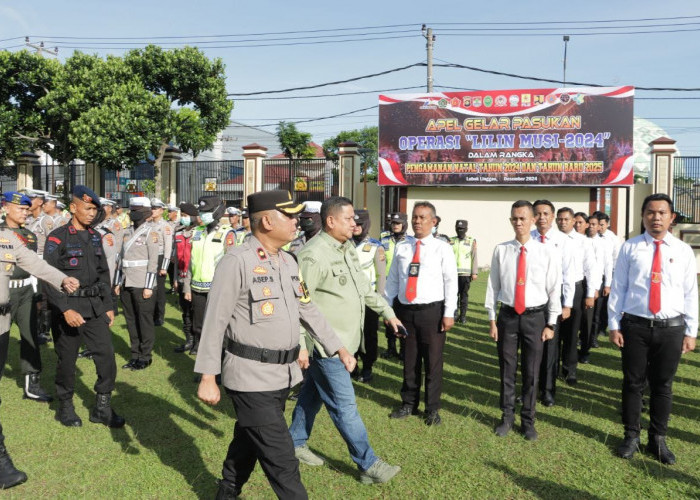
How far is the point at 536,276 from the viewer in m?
5.03

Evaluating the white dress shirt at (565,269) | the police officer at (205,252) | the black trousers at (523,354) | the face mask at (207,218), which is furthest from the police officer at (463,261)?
the black trousers at (523,354)

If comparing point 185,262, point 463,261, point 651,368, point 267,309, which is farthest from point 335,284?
point 463,261

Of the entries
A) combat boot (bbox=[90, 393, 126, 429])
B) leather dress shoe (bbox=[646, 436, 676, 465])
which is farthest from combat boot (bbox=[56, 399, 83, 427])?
leather dress shoe (bbox=[646, 436, 676, 465])

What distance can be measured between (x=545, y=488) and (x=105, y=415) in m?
Result: 3.83

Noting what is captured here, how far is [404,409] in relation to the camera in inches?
214

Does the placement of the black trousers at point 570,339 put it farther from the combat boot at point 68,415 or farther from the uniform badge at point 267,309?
the combat boot at point 68,415

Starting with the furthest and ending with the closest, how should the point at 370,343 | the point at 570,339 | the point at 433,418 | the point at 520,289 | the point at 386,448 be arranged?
the point at 370,343 → the point at 570,339 → the point at 433,418 → the point at 520,289 → the point at 386,448

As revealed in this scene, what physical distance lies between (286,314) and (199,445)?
219 centimetres

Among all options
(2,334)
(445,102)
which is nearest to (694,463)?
(2,334)

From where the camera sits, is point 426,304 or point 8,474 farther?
point 426,304

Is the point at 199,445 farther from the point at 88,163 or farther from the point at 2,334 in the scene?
the point at 88,163

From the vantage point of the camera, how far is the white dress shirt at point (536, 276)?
5.01m

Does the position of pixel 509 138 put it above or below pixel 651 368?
above

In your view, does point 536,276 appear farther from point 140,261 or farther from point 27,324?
point 27,324
